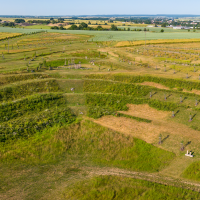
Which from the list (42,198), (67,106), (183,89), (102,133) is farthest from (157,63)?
(42,198)

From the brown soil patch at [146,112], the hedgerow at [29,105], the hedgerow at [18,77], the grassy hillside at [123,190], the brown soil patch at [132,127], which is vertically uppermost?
the hedgerow at [18,77]

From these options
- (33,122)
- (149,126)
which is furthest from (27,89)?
(149,126)

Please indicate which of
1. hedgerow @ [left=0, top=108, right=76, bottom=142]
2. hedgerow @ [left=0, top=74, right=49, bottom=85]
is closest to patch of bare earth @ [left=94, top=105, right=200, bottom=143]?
hedgerow @ [left=0, top=108, right=76, bottom=142]

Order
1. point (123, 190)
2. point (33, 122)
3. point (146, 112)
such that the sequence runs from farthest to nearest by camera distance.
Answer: point (146, 112) → point (33, 122) → point (123, 190)

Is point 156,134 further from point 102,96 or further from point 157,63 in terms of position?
point 157,63

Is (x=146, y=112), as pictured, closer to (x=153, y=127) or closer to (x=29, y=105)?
(x=153, y=127)

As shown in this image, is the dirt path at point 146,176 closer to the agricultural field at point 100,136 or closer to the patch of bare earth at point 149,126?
the agricultural field at point 100,136

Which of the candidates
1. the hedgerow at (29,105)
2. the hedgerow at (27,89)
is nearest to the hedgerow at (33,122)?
the hedgerow at (29,105)
